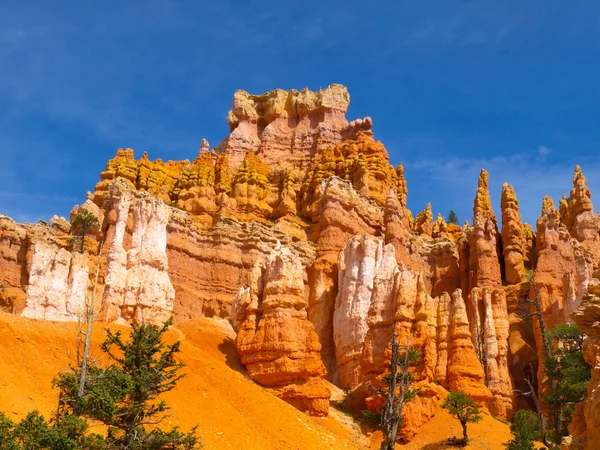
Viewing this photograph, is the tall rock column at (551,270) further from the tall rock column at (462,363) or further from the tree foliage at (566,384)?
the tree foliage at (566,384)

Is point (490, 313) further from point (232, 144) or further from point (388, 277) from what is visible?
point (232, 144)

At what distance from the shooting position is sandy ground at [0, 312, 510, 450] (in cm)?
2898

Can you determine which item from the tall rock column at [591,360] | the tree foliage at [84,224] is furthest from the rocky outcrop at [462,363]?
the tall rock column at [591,360]

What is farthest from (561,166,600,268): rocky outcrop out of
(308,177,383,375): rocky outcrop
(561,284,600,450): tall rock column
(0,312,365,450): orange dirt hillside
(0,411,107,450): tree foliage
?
(0,411,107,450): tree foliage

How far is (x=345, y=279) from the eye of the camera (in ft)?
166

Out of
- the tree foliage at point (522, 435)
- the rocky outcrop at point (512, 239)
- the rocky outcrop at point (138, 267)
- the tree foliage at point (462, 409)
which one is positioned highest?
the rocky outcrop at point (512, 239)

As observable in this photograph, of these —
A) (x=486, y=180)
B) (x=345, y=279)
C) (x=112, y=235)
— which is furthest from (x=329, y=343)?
(x=486, y=180)

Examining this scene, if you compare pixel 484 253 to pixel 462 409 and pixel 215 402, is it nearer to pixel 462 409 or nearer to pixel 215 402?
pixel 462 409

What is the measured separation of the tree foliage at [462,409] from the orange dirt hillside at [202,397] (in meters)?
5.20

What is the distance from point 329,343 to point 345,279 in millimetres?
4712

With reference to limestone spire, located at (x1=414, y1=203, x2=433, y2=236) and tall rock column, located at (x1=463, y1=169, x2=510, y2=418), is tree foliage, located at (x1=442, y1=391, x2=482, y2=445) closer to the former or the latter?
tall rock column, located at (x1=463, y1=169, x2=510, y2=418)

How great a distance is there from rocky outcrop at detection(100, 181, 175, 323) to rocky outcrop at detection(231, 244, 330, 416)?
5.18 metres

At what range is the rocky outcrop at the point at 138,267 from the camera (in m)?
42.7

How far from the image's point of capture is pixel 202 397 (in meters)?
33.8
